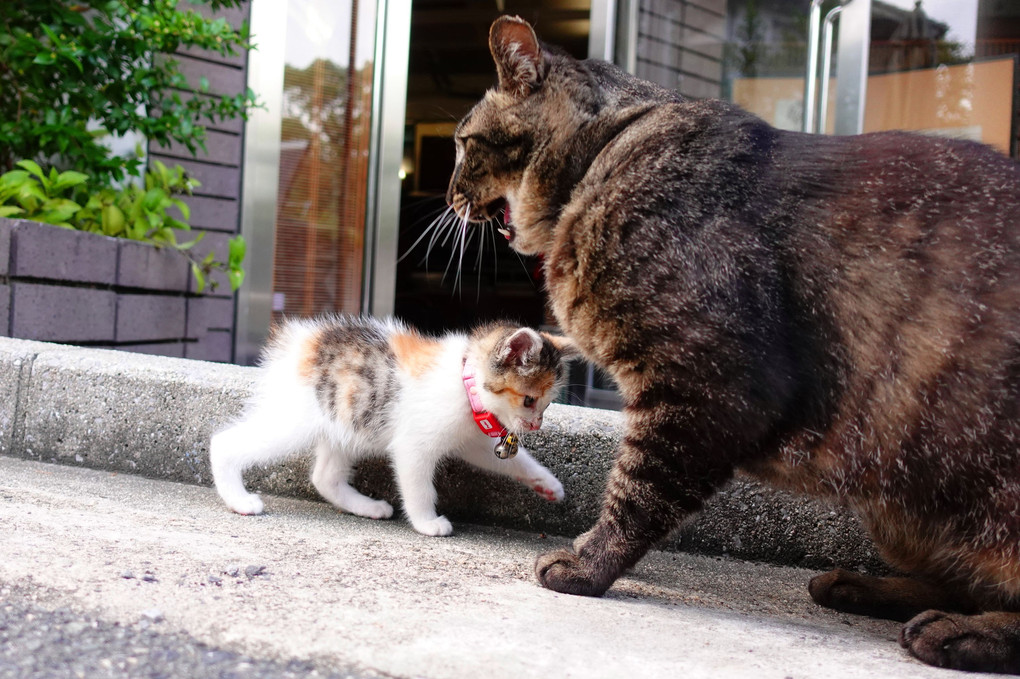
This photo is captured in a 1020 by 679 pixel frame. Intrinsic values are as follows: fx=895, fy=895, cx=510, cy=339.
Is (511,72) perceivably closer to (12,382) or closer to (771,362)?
(771,362)

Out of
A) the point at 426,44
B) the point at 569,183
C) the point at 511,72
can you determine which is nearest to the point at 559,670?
the point at 569,183

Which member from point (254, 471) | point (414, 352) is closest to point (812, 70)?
point (414, 352)

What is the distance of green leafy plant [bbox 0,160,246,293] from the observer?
374 centimetres

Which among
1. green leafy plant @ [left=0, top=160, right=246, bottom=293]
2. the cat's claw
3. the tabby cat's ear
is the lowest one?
the cat's claw

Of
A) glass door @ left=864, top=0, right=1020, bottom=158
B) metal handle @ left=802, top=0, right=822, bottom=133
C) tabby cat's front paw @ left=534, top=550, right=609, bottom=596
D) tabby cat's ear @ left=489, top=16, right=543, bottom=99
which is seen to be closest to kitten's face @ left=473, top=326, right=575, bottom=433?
tabby cat's front paw @ left=534, top=550, right=609, bottom=596

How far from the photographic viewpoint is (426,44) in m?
7.80

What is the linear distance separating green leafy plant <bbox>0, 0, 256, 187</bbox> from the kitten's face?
256cm

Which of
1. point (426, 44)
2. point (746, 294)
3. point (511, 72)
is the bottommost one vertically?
point (746, 294)

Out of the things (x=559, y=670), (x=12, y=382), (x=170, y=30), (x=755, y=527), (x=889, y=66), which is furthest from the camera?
(x=889, y=66)

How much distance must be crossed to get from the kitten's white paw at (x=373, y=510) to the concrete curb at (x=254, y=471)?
107 mm

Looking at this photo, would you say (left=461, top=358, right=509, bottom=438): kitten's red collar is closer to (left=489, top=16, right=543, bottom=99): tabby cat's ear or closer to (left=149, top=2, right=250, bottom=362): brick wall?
(left=489, top=16, right=543, bottom=99): tabby cat's ear

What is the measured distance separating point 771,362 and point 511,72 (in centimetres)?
96

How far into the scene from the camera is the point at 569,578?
6.03 ft

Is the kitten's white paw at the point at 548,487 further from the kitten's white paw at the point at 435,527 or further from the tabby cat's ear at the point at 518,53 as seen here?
the tabby cat's ear at the point at 518,53
